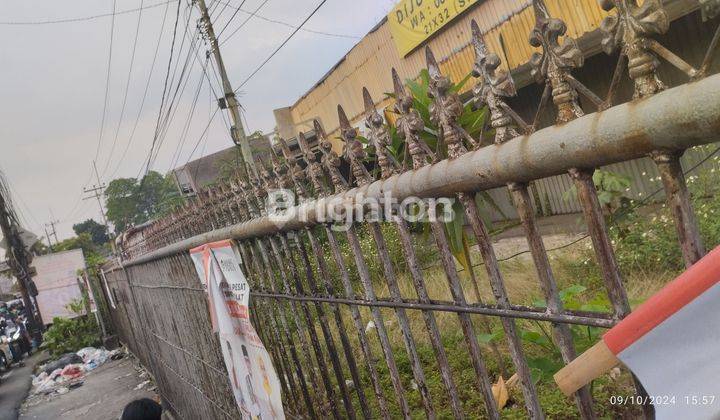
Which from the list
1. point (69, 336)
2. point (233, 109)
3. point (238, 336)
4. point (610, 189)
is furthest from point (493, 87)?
point (69, 336)

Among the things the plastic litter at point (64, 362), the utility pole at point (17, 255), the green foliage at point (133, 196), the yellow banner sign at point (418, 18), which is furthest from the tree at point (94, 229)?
the yellow banner sign at point (418, 18)

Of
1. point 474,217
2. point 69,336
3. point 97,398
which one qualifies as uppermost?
point 474,217

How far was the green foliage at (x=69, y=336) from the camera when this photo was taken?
55.7 ft

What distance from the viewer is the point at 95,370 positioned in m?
13.7

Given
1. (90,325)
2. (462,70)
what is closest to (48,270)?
(90,325)

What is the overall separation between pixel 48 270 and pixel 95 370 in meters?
15.2

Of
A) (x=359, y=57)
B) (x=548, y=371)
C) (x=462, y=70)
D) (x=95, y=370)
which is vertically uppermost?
(x=359, y=57)

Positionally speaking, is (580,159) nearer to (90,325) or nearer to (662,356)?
(662,356)

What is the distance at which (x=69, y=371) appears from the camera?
13328mm

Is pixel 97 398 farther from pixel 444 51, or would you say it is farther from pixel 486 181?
pixel 486 181

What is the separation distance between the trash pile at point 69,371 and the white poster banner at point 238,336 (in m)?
10.5

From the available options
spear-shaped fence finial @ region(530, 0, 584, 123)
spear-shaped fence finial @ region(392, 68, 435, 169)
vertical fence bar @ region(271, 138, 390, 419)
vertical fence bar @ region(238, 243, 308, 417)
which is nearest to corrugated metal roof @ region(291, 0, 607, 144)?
vertical fence bar @ region(238, 243, 308, 417)

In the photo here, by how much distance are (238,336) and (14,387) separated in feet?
46.3

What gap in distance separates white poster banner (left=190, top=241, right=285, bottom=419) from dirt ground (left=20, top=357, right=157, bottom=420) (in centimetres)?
642
